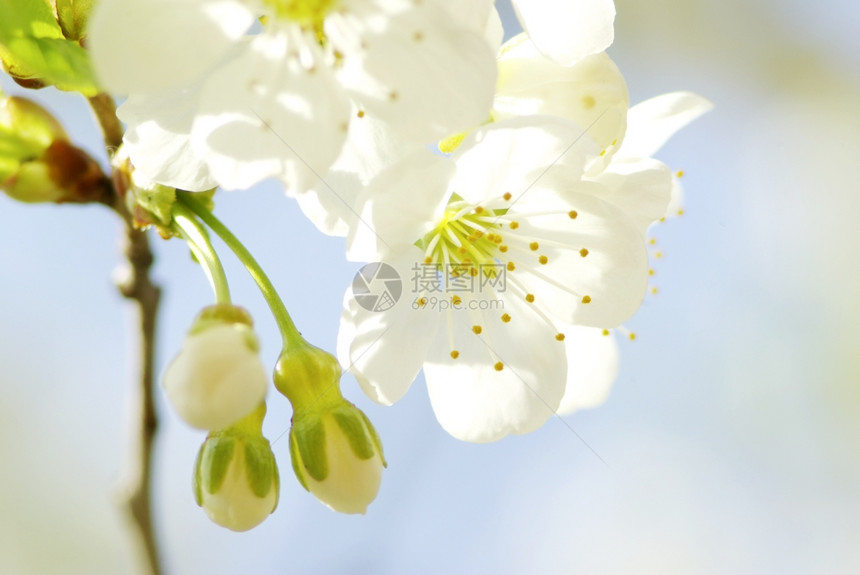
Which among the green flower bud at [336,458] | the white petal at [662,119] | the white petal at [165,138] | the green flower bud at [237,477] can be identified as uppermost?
the white petal at [662,119]

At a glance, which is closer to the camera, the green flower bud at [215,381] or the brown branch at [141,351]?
the green flower bud at [215,381]

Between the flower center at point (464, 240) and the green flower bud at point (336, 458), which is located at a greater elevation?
the flower center at point (464, 240)

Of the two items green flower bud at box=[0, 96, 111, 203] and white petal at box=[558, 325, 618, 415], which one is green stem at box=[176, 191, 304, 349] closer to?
green flower bud at box=[0, 96, 111, 203]

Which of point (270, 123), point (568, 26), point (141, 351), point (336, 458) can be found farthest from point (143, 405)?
point (568, 26)

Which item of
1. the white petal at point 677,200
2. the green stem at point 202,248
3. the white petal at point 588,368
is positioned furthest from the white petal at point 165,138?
the white petal at point 677,200

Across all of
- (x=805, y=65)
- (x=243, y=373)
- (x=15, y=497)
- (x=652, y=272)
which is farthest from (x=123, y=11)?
(x=805, y=65)

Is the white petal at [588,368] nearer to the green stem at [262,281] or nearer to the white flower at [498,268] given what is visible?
the white flower at [498,268]
